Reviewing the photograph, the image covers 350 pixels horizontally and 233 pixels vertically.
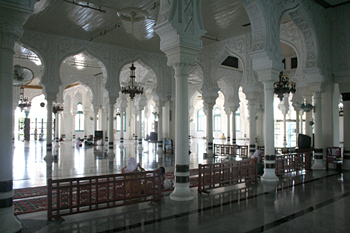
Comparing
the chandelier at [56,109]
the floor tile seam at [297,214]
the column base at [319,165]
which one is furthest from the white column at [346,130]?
the chandelier at [56,109]

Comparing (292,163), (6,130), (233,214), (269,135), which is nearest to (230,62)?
(292,163)

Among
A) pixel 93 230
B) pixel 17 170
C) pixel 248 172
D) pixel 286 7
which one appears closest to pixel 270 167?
pixel 248 172

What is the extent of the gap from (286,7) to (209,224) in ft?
19.7

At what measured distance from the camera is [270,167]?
6.60m

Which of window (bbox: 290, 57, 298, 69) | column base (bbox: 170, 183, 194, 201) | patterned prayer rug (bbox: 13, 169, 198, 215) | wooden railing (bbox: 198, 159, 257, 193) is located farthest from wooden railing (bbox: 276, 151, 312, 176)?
window (bbox: 290, 57, 298, 69)

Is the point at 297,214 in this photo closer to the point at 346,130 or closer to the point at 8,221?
the point at 8,221

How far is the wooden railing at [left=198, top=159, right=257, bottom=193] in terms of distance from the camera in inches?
209

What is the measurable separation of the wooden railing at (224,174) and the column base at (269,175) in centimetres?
37

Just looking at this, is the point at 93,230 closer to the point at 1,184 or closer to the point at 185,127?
the point at 1,184

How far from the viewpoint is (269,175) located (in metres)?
6.52

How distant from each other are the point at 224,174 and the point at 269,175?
149 centimetres

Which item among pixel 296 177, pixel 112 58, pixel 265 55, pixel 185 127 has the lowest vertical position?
pixel 296 177

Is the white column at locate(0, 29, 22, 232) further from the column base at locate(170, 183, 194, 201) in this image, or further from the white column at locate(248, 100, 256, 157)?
the white column at locate(248, 100, 256, 157)

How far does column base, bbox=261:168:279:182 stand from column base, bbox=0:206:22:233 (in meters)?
5.19
